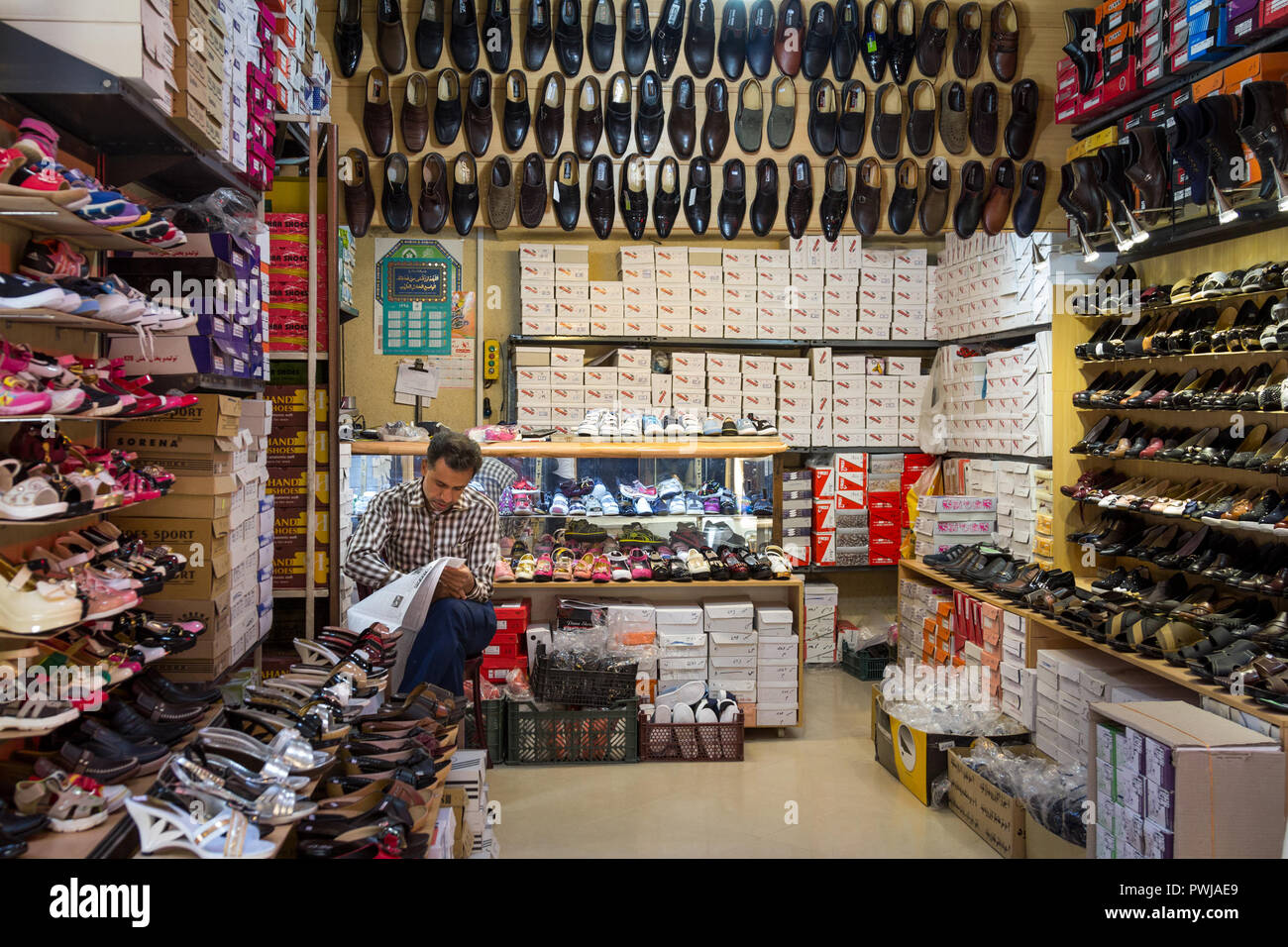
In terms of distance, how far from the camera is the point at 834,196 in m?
4.75

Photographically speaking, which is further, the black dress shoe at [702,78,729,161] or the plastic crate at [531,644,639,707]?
the black dress shoe at [702,78,729,161]

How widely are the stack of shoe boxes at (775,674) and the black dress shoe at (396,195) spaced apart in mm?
2689

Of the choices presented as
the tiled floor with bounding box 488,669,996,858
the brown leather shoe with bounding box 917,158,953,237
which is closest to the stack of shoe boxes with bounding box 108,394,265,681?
the tiled floor with bounding box 488,669,996,858

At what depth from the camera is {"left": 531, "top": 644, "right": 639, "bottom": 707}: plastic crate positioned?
412 centimetres

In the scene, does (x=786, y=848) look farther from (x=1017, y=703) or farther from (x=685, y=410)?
(x=685, y=410)

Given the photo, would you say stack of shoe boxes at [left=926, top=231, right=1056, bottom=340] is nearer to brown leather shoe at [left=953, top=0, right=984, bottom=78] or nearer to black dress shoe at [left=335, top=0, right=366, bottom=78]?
brown leather shoe at [left=953, top=0, right=984, bottom=78]

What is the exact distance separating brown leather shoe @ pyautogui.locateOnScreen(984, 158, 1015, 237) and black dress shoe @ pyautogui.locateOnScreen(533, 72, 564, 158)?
2242 millimetres

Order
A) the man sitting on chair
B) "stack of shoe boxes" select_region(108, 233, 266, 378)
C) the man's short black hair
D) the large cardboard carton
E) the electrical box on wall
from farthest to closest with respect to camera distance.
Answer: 1. the electrical box on wall
2. the man's short black hair
3. the man sitting on chair
4. "stack of shoe boxes" select_region(108, 233, 266, 378)
5. the large cardboard carton

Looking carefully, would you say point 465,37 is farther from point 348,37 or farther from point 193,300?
point 193,300

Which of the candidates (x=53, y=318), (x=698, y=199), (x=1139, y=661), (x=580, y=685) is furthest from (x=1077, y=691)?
(x=53, y=318)

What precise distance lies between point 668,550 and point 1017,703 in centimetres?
177

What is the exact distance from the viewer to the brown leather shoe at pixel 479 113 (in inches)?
183

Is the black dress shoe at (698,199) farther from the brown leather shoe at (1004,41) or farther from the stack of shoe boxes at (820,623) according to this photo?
the stack of shoe boxes at (820,623)

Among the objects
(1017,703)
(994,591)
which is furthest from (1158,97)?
(1017,703)
